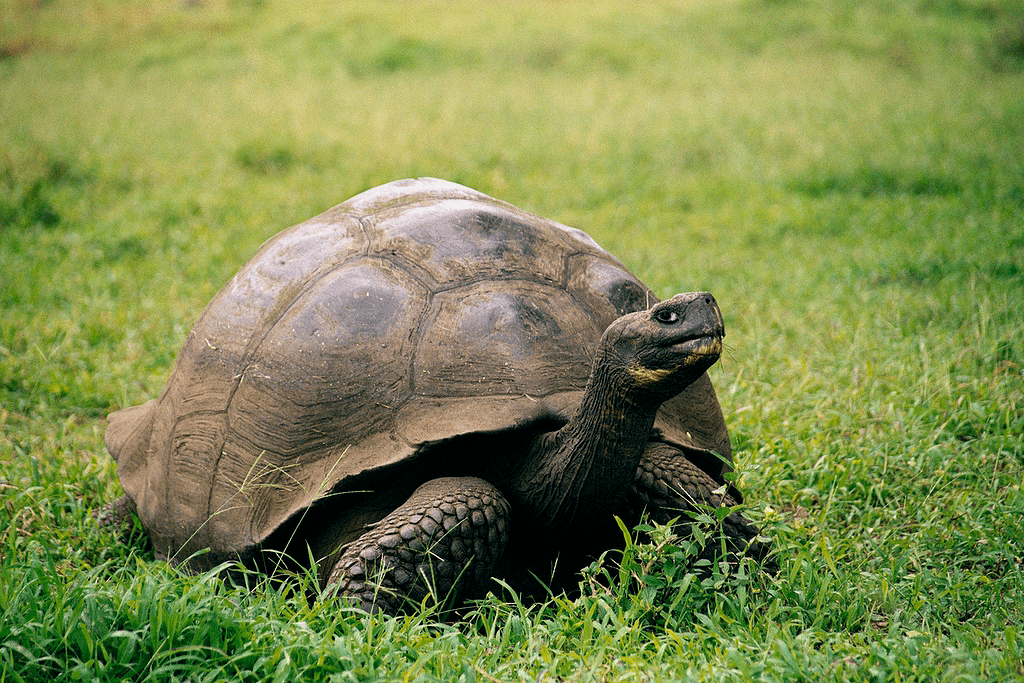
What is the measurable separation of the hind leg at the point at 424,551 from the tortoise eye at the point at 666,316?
0.65 metres

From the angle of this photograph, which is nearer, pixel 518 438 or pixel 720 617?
pixel 720 617

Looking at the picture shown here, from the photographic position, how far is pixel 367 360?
2.42 meters

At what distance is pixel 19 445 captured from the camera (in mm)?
3443

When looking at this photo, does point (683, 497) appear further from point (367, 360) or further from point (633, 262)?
point (633, 262)

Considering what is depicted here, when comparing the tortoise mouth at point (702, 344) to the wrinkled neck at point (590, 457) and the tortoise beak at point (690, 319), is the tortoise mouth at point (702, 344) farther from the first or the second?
the wrinkled neck at point (590, 457)

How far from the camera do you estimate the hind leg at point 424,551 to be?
2.17m

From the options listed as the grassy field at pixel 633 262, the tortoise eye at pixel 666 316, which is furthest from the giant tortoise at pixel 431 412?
the grassy field at pixel 633 262

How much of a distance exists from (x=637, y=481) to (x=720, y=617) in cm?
45

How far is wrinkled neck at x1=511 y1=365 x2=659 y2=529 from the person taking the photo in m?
2.20

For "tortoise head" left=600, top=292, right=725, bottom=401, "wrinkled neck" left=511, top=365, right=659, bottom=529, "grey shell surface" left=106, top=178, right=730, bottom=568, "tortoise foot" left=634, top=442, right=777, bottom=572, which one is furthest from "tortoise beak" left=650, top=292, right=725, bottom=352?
"tortoise foot" left=634, top=442, right=777, bottom=572

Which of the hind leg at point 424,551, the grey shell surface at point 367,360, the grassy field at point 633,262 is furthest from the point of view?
the grey shell surface at point 367,360

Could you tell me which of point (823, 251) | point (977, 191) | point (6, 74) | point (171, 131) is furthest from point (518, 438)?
point (6, 74)

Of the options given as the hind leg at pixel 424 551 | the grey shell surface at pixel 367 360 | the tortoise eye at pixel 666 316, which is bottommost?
the hind leg at pixel 424 551

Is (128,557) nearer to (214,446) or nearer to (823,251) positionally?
(214,446)
